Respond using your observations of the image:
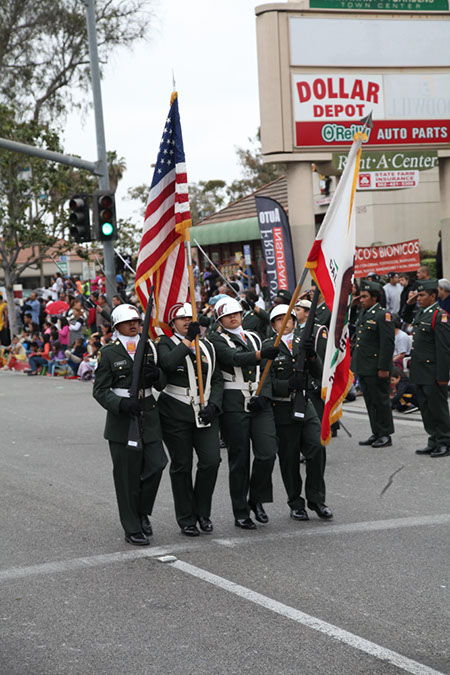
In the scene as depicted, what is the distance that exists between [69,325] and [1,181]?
966 cm

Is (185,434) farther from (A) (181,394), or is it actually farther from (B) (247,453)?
(B) (247,453)

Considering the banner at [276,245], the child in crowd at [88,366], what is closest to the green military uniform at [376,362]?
the banner at [276,245]

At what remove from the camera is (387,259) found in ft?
59.6

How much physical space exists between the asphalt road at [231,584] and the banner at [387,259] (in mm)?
8235

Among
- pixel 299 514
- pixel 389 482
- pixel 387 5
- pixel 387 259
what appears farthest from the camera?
pixel 387 5

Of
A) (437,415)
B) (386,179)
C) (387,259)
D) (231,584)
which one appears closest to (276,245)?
(387,259)

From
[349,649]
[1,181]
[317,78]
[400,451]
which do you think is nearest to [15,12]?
[1,181]

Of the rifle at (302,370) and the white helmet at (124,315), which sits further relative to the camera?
the rifle at (302,370)

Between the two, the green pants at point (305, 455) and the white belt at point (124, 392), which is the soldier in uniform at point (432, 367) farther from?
the white belt at point (124, 392)

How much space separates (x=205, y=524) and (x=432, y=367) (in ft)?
14.0

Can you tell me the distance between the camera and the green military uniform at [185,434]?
751cm

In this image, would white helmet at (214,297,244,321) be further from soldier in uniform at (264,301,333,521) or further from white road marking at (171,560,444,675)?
white road marking at (171,560,444,675)

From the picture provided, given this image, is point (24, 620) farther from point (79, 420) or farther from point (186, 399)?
point (79, 420)

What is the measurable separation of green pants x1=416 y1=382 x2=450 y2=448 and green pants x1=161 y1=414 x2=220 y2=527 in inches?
158
